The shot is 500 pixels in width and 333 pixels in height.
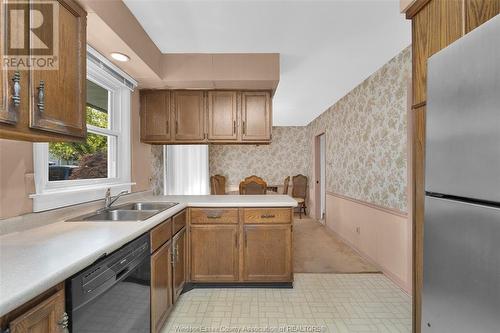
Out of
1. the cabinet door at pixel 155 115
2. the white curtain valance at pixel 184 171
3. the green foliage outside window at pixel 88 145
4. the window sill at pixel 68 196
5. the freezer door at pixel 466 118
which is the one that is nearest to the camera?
the freezer door at pixel 466 118

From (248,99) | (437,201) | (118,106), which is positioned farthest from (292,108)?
(437,201)

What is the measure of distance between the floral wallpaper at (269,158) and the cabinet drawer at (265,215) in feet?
14.2

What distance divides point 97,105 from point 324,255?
10.5ft

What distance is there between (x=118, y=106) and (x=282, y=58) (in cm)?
173

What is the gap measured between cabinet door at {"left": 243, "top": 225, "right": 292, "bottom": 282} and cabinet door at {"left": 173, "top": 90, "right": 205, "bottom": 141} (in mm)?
1206

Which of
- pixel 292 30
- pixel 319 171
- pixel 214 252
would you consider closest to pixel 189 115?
pixel 292 30

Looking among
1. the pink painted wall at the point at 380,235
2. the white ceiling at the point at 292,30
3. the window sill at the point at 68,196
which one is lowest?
the pink painted wall at the point at 380,235

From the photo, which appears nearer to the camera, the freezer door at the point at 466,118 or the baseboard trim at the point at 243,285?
the freezer door at the point at 466,118

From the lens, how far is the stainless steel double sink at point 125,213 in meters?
1.70

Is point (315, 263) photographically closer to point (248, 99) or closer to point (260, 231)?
point (260, 231)

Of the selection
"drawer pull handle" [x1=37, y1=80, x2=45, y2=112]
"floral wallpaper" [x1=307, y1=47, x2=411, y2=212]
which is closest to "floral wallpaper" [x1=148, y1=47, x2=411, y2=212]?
"floral wallpaper" [x1=307, y1=47, x2=411, y2=212]

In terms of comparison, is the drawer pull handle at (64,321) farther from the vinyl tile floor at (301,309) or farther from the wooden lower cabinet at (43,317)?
the vinyl tile floor at (301,309)

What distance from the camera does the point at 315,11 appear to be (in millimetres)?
1854

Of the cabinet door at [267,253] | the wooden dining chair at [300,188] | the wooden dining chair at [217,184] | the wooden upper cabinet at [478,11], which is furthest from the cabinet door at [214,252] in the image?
the wooden dining chair at [300,188]
